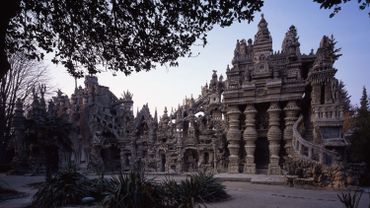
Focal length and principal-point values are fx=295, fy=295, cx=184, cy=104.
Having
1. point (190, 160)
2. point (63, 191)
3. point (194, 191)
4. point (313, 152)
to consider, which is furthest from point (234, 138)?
point (63, 191)

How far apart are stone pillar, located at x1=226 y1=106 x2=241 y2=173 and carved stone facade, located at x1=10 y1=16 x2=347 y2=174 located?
0.06m

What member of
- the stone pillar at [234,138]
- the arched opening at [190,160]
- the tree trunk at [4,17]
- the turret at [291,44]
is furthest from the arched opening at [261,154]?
the tree trunk at [4,17]

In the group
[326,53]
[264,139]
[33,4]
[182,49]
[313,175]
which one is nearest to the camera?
[33,4]

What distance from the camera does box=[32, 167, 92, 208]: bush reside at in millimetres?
9078

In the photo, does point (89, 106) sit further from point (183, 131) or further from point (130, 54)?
point (130, 54)

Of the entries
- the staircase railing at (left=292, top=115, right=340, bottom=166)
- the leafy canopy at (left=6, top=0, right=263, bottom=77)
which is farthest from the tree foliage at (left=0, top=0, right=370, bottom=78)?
the staircase railing at (left=292, top=115, right=340, bottom=166)

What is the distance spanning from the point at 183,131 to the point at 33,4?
15685 mm

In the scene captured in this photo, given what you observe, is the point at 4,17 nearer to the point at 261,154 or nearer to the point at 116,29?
the point at 116,29

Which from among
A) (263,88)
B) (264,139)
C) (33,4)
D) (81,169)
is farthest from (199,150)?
(33,4)

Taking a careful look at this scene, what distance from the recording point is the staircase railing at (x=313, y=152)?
1270cm

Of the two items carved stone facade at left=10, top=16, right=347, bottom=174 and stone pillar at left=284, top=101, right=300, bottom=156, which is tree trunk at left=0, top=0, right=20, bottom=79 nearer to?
carved stone facade at left=10, top=16, right=347, bottom=174

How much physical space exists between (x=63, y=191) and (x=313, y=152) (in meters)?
10.7

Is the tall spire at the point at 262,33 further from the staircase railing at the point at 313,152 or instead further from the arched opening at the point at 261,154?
the staircase railing at the point at 313,152

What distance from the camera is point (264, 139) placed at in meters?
19.8
